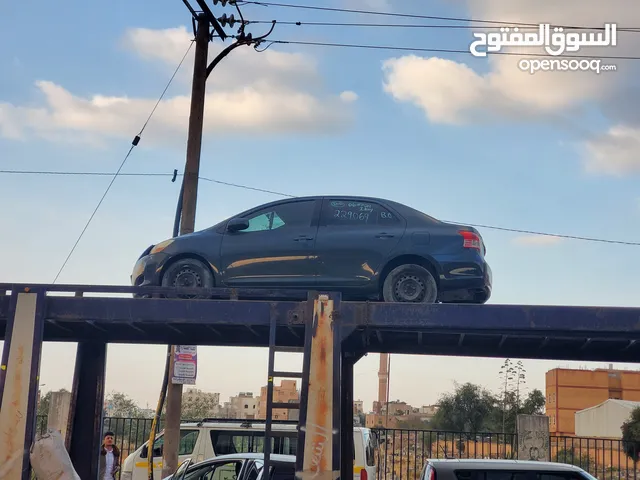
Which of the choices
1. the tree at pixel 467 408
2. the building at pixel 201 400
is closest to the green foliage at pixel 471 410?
the tree at pixel 467 408

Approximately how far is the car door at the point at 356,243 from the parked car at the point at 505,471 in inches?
94.1

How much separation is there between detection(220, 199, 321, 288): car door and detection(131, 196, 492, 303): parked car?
0.04 ft

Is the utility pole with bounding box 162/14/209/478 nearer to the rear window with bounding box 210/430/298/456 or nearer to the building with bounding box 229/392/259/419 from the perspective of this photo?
the rear window with bounding box 210/430/298/456

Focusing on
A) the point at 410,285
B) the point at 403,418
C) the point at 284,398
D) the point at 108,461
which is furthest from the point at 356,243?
the point at 403,418

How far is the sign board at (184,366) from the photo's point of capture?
507 inches

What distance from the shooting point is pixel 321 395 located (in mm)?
8570

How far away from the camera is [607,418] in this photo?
6169 cm

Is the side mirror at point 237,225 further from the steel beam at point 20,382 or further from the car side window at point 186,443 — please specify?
the car side window at point 186,443

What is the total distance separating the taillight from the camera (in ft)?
32.7

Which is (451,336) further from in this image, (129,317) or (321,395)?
(129,317)

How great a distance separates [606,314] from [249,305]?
384cm

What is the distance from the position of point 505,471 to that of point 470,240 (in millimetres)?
2720

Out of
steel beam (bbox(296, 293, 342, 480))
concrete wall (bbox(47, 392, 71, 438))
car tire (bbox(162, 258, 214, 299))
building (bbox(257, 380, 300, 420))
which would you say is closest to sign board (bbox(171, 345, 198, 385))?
building (bbox(257, 380, 300, 420))

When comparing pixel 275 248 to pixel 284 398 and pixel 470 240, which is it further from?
pixel 284 398
